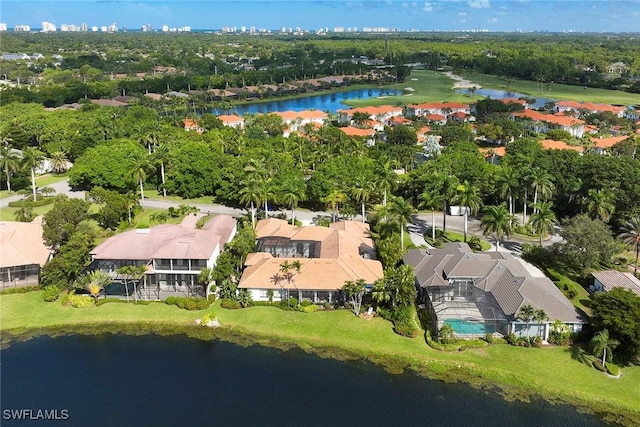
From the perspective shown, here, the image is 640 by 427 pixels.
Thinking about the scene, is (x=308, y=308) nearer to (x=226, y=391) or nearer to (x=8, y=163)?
(x=226, y=391)

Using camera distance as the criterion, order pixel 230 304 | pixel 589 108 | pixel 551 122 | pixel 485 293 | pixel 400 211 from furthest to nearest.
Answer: pixel 589 108
pixel 551 122
pixel 400 211
pixel 230 304
pixel 485 293

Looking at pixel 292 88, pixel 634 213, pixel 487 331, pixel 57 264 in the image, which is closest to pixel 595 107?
pixel 634 213

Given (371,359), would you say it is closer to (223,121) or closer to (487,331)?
(487,331)

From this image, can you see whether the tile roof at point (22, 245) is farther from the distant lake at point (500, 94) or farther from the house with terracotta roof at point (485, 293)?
the distant lake at point (500, 94)

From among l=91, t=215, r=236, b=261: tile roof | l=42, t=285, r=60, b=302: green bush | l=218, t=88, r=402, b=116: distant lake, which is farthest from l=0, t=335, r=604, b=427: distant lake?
l=218, t=88, r=402, b=116: distant lake

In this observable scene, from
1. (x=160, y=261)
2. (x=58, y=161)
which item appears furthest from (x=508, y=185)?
→ (x=58, y=161)

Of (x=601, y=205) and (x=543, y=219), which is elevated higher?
(x=601, y=205)
